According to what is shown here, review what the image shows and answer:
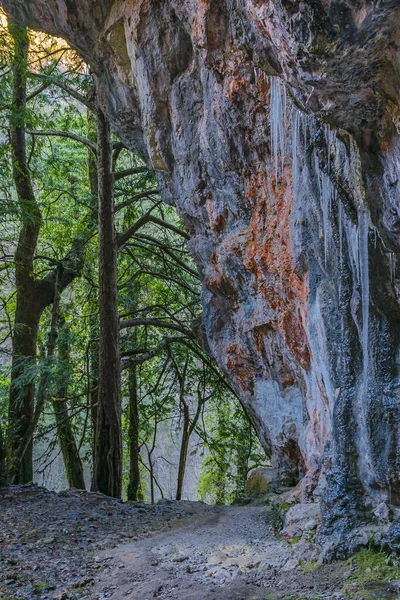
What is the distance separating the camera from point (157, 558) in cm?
485

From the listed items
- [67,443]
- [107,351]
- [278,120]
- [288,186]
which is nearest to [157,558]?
[288,186]

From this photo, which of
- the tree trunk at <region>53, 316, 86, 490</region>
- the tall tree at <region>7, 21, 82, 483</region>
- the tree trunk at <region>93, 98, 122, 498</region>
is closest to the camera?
the tree trunk at <region>93, 98, 122, 498</region>

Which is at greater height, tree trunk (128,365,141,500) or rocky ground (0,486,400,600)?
tree trunk (128,365,141,500)

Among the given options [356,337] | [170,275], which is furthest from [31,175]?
[356,337]

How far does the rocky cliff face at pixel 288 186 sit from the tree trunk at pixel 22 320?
217cm

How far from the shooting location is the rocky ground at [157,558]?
357 centimetres

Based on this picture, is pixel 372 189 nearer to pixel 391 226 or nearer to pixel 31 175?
pixel 391 226

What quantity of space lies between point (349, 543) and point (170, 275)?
7897 mm

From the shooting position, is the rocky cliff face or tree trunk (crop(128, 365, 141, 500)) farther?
tree trunk (crop(128, 365, 141, 500))

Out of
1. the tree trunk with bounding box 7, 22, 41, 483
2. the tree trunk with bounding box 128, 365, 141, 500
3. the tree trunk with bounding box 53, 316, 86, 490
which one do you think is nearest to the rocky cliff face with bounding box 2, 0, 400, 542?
the tree trunk with bounding box 7, 22, 41, 483

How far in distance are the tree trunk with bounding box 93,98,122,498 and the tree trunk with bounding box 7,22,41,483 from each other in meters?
1.16

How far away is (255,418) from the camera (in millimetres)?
8172

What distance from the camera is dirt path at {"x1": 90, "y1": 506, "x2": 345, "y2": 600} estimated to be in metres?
3.59

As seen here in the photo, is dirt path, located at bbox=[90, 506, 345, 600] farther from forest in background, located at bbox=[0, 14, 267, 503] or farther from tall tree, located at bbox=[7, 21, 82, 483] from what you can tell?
tall tree, located at bbox=[7, 21, 82, 483]
